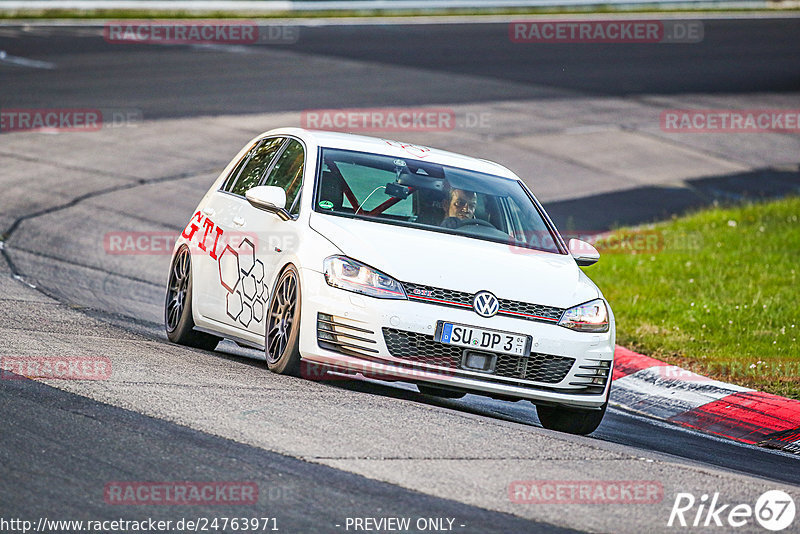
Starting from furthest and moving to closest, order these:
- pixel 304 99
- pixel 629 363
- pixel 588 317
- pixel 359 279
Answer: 1. pixel 304 99
2. pixel 629 363
3. pixel 588 317
4. pixel 359 279

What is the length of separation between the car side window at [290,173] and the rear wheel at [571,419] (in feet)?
6.92

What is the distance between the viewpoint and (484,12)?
132 feet

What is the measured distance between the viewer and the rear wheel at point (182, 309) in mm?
9250

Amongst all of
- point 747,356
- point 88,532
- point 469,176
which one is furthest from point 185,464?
point 747,356

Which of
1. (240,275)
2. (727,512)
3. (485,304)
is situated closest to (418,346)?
(485,304)

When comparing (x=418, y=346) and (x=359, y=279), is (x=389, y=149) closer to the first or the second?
(x=359, y=279)

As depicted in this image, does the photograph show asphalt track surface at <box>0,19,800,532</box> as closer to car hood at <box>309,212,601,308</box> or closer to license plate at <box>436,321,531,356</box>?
license plate at <box>436,321,531,356</box>

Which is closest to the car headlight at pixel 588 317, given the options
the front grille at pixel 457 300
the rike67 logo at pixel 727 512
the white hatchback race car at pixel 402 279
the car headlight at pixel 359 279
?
the white hatchback race car at pixel 402 279

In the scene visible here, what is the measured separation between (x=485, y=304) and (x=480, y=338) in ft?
0.67

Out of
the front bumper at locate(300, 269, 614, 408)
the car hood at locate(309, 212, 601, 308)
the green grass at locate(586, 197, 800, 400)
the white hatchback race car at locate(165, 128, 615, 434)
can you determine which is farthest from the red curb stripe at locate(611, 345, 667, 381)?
the front bumper at locate(300, 269, 614, 408)

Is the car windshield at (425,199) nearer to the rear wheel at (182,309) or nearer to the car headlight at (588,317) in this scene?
the car headlight at (588,317)

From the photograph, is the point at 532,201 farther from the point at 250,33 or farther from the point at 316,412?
the point at 250,33

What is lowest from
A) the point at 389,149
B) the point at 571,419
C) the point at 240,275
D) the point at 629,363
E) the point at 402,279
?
A: the point at 629,363

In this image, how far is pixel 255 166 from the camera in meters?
9.25
